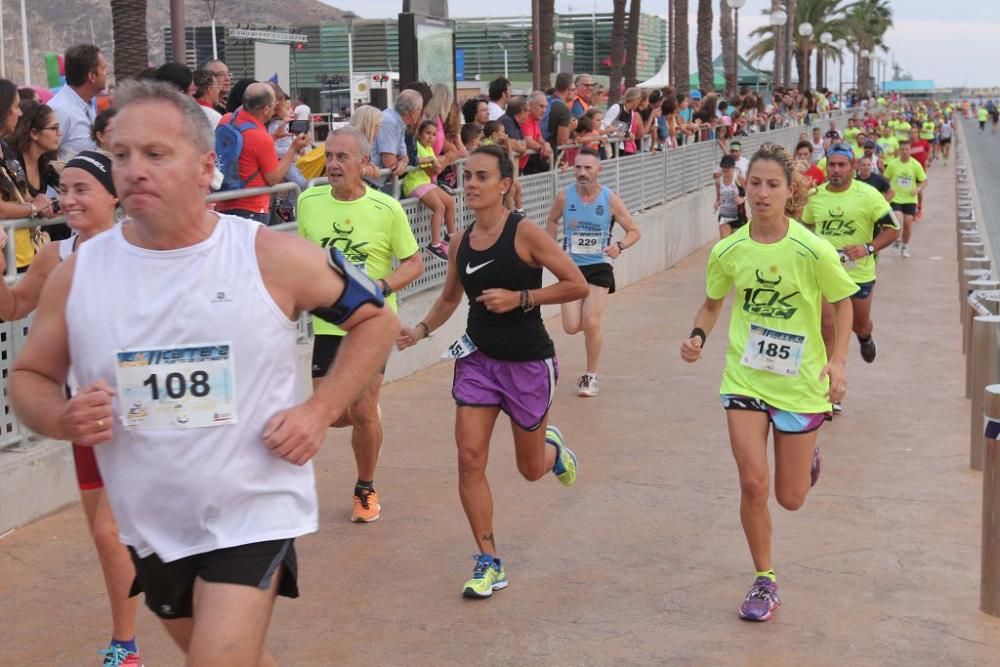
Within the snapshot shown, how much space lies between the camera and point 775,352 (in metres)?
5.73

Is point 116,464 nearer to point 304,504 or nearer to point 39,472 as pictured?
point 304,504

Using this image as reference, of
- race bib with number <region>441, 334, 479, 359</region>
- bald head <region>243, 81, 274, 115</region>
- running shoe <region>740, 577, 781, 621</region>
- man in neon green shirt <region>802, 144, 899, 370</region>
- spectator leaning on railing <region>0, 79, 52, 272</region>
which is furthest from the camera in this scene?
man in neon green shirt <region>802, 144, 899, 370</region>

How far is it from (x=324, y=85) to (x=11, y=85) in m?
47.4

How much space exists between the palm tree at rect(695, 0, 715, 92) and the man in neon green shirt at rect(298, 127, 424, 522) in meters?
31.3

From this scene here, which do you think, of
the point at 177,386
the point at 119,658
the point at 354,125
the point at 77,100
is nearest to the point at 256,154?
the point at 354,125

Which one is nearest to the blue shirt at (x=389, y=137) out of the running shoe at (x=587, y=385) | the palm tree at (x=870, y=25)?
the running shoe at (x=587, y=385)

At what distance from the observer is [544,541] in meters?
6.71

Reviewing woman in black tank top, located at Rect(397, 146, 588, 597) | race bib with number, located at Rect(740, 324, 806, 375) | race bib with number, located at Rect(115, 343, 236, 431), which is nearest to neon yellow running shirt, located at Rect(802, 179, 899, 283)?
race bib with number, located at Rect(740, 324, 806, 375)

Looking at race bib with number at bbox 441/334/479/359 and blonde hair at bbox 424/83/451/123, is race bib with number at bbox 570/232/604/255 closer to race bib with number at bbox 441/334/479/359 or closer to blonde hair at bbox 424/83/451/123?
blonde hair at bbox 424/83/451/123

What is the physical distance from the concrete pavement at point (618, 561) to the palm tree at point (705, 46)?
93.1 ft

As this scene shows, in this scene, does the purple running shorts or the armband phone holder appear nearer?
the armband phone holder

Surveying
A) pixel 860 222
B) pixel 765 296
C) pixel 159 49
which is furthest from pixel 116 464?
pixel 159 49

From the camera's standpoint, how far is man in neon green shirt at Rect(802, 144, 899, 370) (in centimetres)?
1006

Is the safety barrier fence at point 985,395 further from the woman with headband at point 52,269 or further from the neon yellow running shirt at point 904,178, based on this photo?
the woman with headband at point 52,269
